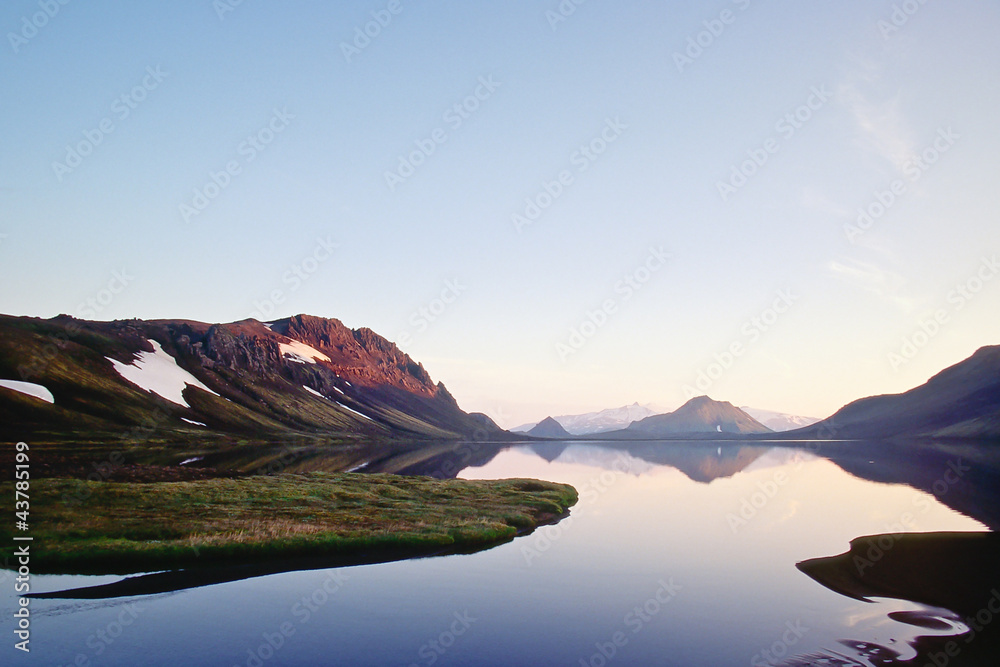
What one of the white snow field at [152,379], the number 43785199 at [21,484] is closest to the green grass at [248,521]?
the number 43785199 at [21,484]

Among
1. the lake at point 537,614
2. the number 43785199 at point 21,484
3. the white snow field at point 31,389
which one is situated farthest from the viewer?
the white snow field at point 31,389

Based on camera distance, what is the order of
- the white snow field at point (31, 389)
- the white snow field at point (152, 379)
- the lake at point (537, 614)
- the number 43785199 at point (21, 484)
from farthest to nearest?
1. the white snow field at point (152, 379)
2. the white snow field at point (31, 389)
3. the number 43785199 at point (21, 484)
4. the lake at point (537, 614)

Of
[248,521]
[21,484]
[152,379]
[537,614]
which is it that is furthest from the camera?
[152,379]

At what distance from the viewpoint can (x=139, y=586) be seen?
29109mm

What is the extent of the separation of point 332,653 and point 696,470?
12256cm

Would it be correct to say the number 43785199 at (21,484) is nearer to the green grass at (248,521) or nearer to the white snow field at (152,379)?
the green grass at (248,521)

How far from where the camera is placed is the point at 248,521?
4369cm

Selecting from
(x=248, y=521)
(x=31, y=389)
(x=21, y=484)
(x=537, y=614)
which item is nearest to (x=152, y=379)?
(x=31, y=389)

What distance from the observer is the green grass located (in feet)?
112

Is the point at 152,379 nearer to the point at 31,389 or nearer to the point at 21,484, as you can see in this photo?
the point at 31,389

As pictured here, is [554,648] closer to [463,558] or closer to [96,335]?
[463,558]

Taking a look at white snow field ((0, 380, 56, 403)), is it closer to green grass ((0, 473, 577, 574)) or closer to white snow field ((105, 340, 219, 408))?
white snow field ((105, 340, 219, 408))

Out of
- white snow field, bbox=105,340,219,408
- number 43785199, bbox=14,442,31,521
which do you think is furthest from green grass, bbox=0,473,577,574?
white snow field, bbox=105,340,219,408

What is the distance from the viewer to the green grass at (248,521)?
112ft
